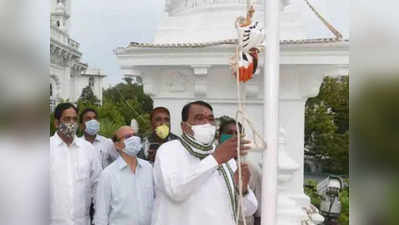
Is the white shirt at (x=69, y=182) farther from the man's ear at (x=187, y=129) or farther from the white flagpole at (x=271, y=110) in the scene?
the white flagpole at (x=271, y=110)

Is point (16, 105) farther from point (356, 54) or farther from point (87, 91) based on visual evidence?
point (87, 91)

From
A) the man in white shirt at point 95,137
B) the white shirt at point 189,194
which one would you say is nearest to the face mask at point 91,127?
the man in white shirt at point 95,137

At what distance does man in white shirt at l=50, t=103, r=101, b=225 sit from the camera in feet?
7.57

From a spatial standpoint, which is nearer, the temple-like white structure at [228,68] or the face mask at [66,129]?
the face mask at [66,129]

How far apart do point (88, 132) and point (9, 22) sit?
1830 mm

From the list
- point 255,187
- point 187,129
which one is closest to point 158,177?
point 187,129

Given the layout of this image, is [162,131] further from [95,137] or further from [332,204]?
[332,204]

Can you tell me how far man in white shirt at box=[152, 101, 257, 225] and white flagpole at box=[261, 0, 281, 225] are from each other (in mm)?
365

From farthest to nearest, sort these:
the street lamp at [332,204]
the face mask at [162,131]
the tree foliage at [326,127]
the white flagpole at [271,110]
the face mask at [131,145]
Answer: the tree foliage at [326,127] → the street lamp at [332,204] → the face mask at [162,131] → the face mask at [131,145] → the white flagpole at [271,110]

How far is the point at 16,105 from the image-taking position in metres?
1.25

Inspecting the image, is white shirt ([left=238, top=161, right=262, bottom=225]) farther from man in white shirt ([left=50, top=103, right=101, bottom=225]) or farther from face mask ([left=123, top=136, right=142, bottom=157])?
man in white shirt ([left=50, top=103, right=101, bottom=225])

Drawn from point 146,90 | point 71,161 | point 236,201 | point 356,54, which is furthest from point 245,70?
point 146,90

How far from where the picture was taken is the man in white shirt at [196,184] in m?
1.91

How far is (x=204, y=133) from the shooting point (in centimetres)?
194
